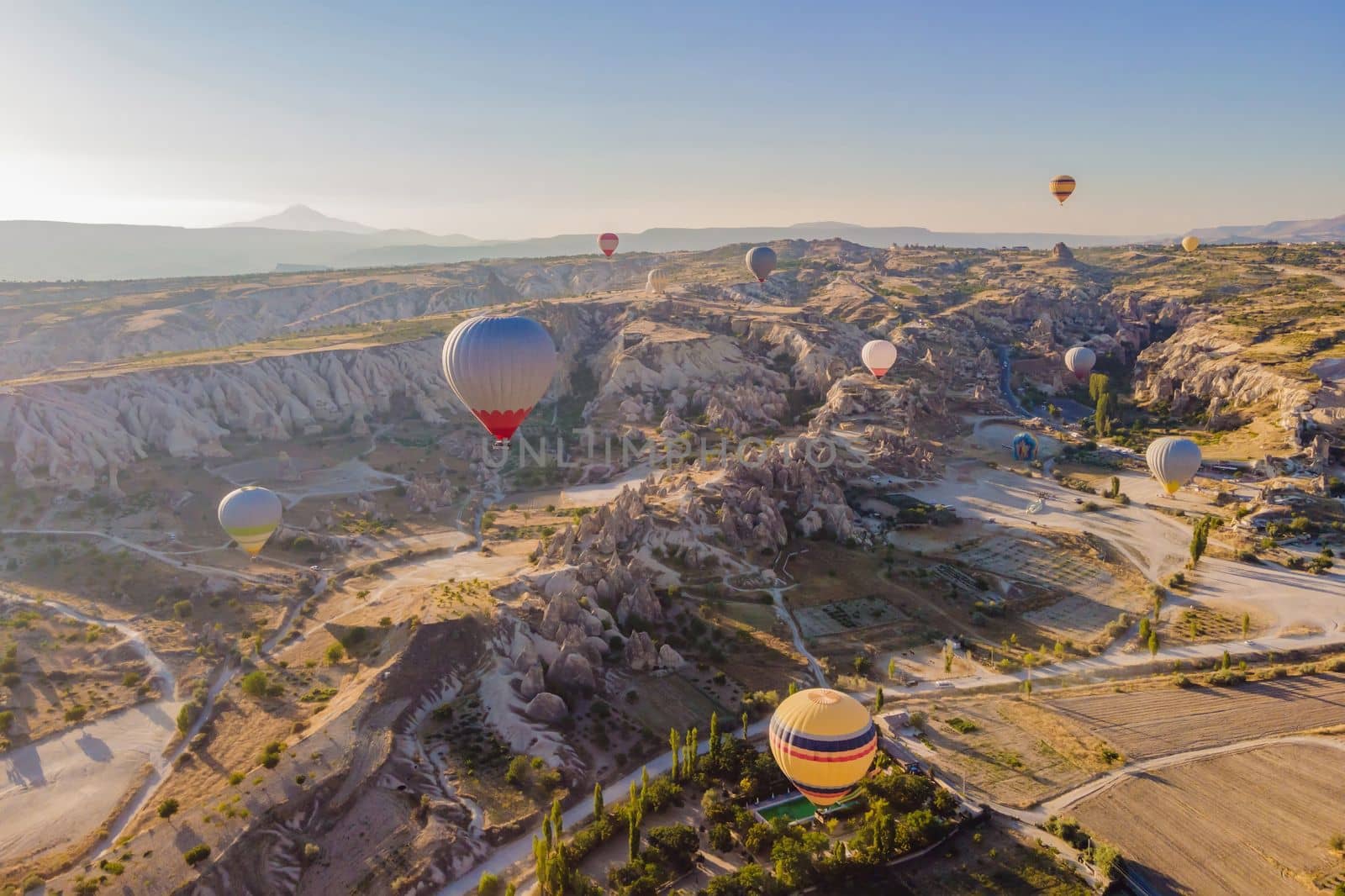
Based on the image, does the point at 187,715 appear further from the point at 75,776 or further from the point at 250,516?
the point at 250,516

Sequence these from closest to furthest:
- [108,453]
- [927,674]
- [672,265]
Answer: [927,674], [108,453], [672,265]

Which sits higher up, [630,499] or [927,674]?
[630,499]

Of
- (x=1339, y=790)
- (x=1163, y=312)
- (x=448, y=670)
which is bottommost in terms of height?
(x=1339, y=790)

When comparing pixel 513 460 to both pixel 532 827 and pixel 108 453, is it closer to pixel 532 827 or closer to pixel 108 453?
pixel 108 453

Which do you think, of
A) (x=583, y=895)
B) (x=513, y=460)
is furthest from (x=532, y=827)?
(x=513, y=460)

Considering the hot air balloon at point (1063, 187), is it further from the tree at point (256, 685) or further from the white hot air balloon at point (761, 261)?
the tree at point (256, 685)

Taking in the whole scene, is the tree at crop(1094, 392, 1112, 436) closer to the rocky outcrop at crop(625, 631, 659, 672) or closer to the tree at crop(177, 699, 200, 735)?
the rocky outcrop at crop(625, 631, 659, 672)

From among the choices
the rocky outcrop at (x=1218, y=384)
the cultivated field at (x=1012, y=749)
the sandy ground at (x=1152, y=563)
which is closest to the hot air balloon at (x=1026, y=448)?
the sandy ground at (x=1152, y=563)
